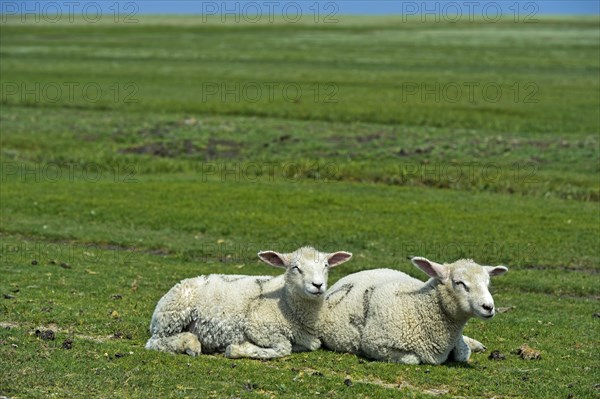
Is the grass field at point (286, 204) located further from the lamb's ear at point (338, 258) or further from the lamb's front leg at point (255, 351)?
the lamb's ear at point (338, 258)

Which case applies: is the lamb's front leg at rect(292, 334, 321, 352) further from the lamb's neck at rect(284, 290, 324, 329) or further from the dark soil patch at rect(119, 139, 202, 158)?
the dark soil patch at rect(119, 139, 202, 158)

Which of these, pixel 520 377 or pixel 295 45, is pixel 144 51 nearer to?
pixel 295 45

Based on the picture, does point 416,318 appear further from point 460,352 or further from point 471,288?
point 471,288

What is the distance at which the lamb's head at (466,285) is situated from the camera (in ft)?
45.7

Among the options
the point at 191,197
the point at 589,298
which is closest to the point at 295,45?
the point at 191,197

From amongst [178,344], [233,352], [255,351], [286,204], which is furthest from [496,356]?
[286,204]

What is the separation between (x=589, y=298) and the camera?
20203mm

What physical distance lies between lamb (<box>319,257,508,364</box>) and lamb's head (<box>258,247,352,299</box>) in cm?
68

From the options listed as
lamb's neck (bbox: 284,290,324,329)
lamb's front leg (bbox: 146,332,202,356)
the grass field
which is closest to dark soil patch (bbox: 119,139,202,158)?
the grass field

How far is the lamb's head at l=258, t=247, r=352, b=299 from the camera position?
47.0ft

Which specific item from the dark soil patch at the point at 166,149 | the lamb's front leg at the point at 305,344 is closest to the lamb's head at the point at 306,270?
the lamb's front leg at the point at 305,344

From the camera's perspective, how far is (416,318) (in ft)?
48.0

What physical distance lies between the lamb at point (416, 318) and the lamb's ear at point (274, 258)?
0.97 meters

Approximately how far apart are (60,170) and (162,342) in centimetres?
2397
